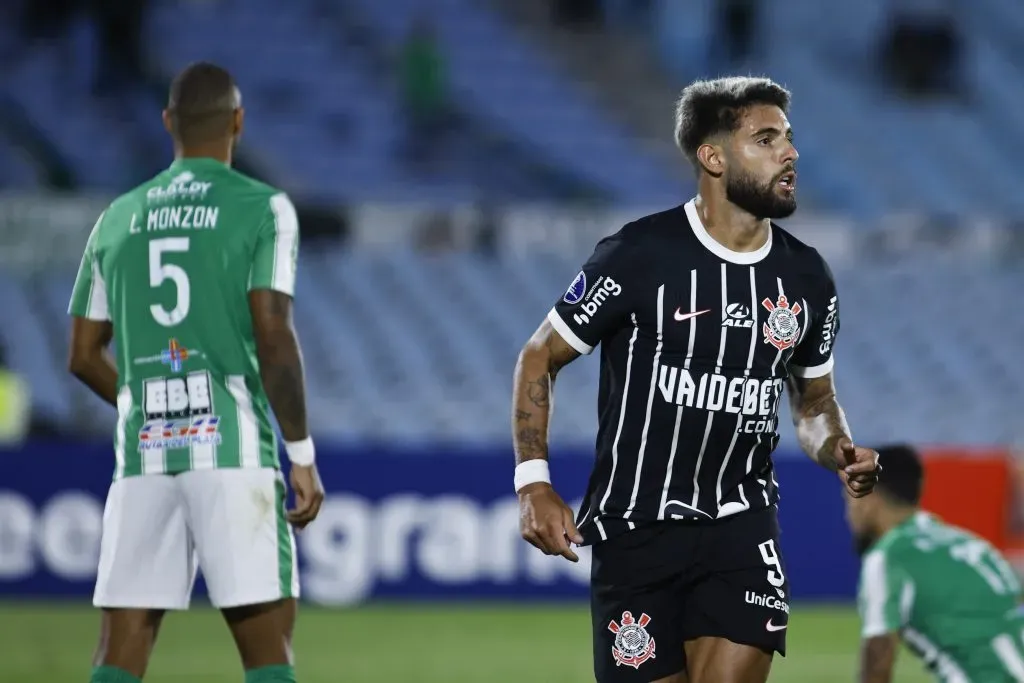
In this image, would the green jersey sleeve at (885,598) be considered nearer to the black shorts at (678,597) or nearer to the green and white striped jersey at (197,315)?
the black shorts at (678,597)

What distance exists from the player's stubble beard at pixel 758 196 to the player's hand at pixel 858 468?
2.19 feet

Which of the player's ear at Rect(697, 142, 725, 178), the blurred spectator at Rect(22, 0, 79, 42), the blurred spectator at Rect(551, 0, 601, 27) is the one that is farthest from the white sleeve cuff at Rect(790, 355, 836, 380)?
the blurred spectator at Rect(551, 0, 601, 27)

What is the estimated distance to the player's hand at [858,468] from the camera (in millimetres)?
4680

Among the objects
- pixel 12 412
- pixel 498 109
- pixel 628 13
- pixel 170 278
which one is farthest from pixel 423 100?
pixel 170 278

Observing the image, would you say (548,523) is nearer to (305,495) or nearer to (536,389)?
(536,389)

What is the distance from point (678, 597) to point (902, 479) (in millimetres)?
1619

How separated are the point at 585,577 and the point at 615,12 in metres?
11.4

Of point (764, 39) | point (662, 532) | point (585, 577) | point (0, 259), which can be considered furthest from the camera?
point (764, 39)

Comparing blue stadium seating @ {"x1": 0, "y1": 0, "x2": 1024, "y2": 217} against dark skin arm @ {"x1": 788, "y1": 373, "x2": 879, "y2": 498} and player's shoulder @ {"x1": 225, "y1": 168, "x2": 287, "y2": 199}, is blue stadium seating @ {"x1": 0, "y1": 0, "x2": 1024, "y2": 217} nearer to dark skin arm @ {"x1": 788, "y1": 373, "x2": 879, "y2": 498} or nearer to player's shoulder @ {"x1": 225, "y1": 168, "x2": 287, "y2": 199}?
player's shoulder @ {"x1": 225, "y1": 168, "x2": 287, "y2": 199}

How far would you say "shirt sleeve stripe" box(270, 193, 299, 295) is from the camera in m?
5.11

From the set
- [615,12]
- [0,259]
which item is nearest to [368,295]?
[0,259]

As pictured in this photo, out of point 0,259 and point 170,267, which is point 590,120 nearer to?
point 0,259

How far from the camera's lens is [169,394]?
203 inches

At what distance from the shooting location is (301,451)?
5145mm
